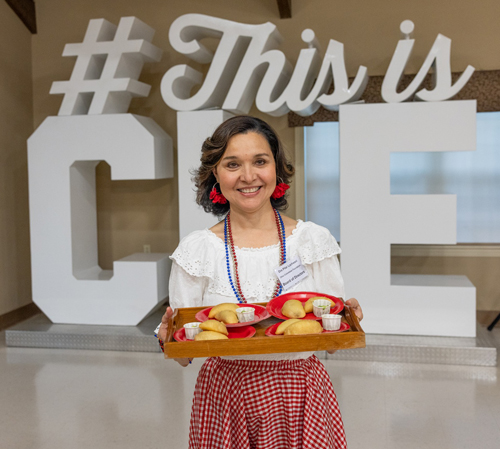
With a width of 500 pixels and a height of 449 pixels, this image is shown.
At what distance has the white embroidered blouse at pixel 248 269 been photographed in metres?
1.67

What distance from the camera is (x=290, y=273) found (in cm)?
166

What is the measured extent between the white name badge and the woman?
0.07 ft

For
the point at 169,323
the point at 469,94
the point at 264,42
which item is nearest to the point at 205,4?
the point at 264,42

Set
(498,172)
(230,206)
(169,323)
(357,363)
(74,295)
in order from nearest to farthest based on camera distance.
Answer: (169,323), (230,206), (357,363), (74,295), (498,172)

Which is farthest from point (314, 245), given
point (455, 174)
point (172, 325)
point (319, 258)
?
point (455, 174)

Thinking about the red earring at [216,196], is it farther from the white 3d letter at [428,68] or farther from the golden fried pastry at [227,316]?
the white 3d letter at [428,68]

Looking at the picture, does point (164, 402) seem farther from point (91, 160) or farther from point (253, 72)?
point (253, 72)

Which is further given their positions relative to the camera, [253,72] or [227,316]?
[253,72]

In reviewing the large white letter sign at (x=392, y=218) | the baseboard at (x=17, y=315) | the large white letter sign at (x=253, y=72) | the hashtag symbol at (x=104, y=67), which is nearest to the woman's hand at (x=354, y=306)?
the large white letter sign at (x=392, y=218)

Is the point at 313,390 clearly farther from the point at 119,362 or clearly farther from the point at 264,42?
the point at 264,42

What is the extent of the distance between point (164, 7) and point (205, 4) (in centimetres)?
40

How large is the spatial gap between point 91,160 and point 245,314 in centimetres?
359

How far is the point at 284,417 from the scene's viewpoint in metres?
1.54

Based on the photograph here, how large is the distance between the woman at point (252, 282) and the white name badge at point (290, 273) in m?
0.02
